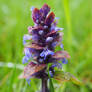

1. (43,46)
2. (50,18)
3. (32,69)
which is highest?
(50,18)

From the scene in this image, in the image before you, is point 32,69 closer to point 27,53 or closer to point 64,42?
point 27,53

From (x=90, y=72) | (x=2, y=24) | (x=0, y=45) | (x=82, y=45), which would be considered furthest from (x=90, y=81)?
(x=2, y=24)

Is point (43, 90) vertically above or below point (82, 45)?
below

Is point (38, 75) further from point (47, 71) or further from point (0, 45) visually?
point (0, 45)

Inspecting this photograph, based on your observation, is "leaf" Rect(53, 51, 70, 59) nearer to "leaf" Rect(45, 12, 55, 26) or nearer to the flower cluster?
the flower cluster

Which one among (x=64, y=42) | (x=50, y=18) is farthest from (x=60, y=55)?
(x=64, y=42)

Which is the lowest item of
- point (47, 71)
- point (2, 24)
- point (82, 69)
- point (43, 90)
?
point (43, 90)

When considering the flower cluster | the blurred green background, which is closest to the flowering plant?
the flower cluster
